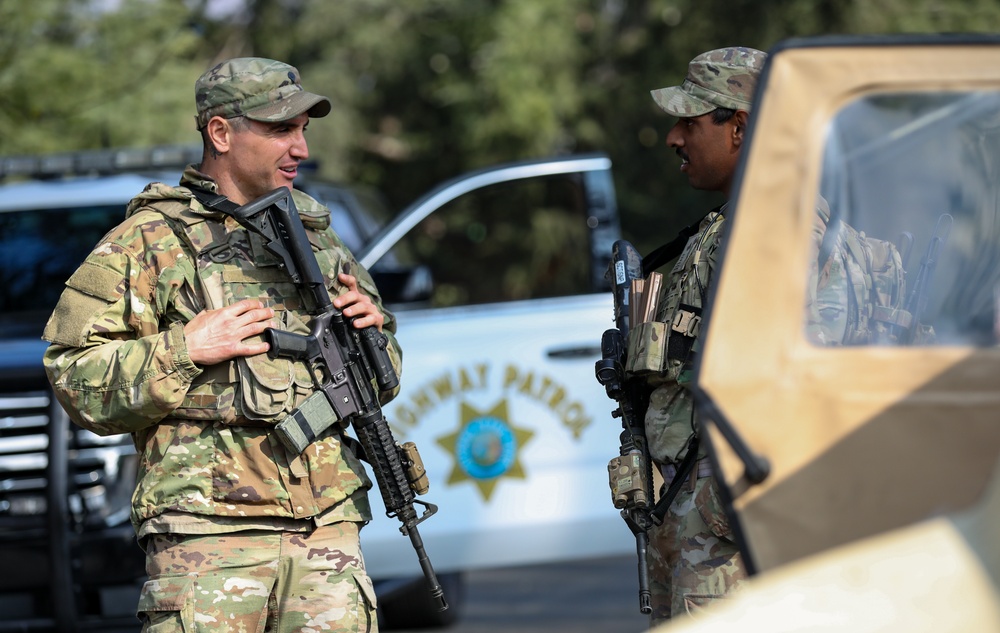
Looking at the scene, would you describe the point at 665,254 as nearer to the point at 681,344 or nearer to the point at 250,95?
the point at 681,344

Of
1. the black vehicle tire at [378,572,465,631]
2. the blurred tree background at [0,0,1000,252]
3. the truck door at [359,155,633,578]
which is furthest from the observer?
the blurred tree background at [0,0,1000,252]

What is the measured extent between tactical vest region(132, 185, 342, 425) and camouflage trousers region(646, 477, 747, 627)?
897 mm

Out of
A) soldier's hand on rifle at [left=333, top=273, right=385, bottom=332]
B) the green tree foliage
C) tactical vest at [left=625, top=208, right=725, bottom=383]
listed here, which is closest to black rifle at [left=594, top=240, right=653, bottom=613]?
tactical vest at [left=625, top=208, right=725, bottom=383]

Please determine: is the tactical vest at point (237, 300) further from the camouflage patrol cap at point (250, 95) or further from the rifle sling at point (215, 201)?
the camouflage patrol cap at point (250, 95)

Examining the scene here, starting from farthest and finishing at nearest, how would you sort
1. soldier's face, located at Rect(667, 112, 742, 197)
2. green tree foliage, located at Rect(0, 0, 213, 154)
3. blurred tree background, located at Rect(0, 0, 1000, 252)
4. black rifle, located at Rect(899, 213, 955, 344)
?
1. blurred tree background, located at Rect(0, 0, 1000, 252)
2. green tree foliage, located at Rect(0, 0, 213, 154)
3. soldier's face, located at Rect(667, 112, 742, 197)
4. black rifle, located at Rect(899, 213, 955, 344)

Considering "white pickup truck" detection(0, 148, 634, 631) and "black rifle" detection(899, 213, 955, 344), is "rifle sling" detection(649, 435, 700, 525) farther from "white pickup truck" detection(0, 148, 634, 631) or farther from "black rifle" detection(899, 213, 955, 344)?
"white pickup truck" detection(0, 148, 634, 631)

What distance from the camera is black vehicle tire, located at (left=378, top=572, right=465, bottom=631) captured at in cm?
568

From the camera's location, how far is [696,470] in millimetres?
2895

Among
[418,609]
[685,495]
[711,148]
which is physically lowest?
[418,609]

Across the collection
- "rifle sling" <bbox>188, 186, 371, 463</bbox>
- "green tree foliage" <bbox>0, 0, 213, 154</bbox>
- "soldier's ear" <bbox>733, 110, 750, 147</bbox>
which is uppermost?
"green tree foliage" <bbox>0, 0, 213, 154</bbox>

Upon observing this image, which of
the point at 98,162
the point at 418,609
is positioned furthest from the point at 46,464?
the point at 418,609

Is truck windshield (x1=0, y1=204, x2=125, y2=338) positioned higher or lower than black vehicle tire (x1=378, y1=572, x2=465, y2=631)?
higher

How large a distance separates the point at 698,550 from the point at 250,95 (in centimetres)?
148

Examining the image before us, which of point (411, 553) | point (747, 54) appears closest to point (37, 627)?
point (411, 553)
